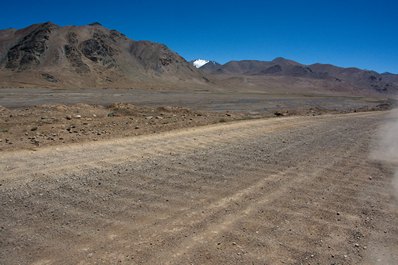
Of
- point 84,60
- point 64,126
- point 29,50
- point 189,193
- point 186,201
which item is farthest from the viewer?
point 84,60

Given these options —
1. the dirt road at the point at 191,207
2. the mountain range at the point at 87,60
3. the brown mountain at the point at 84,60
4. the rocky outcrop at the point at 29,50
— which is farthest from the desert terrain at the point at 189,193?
the rocky outcrop at the point at 29,50

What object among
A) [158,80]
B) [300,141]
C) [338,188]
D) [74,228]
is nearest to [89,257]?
[74,228]

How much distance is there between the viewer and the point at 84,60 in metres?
92.9

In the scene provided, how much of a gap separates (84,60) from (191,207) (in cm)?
9291

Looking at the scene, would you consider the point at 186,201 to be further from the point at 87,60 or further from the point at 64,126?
the point at 87,60

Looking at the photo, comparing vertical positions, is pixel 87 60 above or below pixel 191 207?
above

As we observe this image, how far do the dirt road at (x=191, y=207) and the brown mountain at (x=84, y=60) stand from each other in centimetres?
6897

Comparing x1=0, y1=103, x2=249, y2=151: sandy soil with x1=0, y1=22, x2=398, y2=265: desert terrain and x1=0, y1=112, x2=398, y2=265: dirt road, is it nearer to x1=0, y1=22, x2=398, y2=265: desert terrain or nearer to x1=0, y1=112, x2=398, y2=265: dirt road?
x1=0, y1=22, x2=398, y2=265: desert terrain

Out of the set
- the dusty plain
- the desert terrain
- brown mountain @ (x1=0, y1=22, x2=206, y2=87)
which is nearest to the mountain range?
brown mountain @ (x1=0, y1=22, x2=206, y2=87)

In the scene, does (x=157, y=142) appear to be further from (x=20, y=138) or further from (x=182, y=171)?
(x=20, y=138)

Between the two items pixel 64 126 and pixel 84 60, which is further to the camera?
pixel 84 60

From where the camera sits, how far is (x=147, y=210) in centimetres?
591

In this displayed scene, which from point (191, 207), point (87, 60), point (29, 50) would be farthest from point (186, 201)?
point (29, 50)

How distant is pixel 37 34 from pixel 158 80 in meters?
32.1
